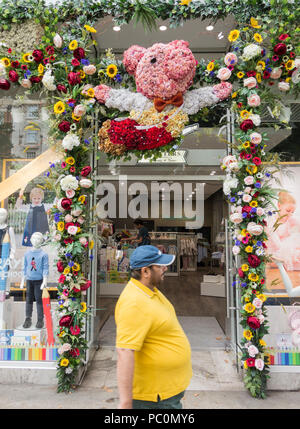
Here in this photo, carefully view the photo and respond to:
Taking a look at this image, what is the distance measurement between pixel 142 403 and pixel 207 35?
3.98 meters

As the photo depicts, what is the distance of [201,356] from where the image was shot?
3.88m

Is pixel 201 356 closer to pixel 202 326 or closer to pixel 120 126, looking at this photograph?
pixel 202 326

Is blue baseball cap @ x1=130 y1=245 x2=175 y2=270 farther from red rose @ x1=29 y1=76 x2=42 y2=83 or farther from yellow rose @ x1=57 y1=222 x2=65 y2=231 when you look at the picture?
red rose @ x1=29 y1=76 x2=42 y2=83

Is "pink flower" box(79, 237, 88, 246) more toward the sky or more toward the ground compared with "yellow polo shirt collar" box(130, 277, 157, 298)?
more toward the sky

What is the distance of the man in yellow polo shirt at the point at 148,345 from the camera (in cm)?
145

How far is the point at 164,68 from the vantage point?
10.1 ft

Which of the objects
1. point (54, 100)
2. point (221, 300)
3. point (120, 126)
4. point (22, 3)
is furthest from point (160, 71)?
point (221, 300)

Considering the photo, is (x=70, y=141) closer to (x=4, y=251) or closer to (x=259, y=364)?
(x=4, y=251)

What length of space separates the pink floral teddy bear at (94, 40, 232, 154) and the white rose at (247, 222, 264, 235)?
1244 mm

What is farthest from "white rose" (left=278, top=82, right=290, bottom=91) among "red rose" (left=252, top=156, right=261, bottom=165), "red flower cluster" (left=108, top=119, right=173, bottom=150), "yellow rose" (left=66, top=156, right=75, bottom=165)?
"yellow rose" (left=66, top=156, right=75, bottom=165)

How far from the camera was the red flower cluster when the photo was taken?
10.6 ft

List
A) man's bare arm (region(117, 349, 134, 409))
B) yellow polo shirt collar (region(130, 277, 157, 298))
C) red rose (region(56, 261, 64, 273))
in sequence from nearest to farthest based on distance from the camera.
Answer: man's bare arm (region(117, 349, 134, 409)), yellow polo shirt collar (region(130, 277, 157, 298)), red rose (region(56, 261, 64, 273))

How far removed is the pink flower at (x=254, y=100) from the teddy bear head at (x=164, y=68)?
25.9 inches

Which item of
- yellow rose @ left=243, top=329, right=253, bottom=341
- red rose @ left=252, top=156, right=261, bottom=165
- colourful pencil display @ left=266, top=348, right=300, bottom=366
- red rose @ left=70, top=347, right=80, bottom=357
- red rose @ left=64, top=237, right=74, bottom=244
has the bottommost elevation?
colourful pencil display @ left=266, top=348, right=300, bottom=366
